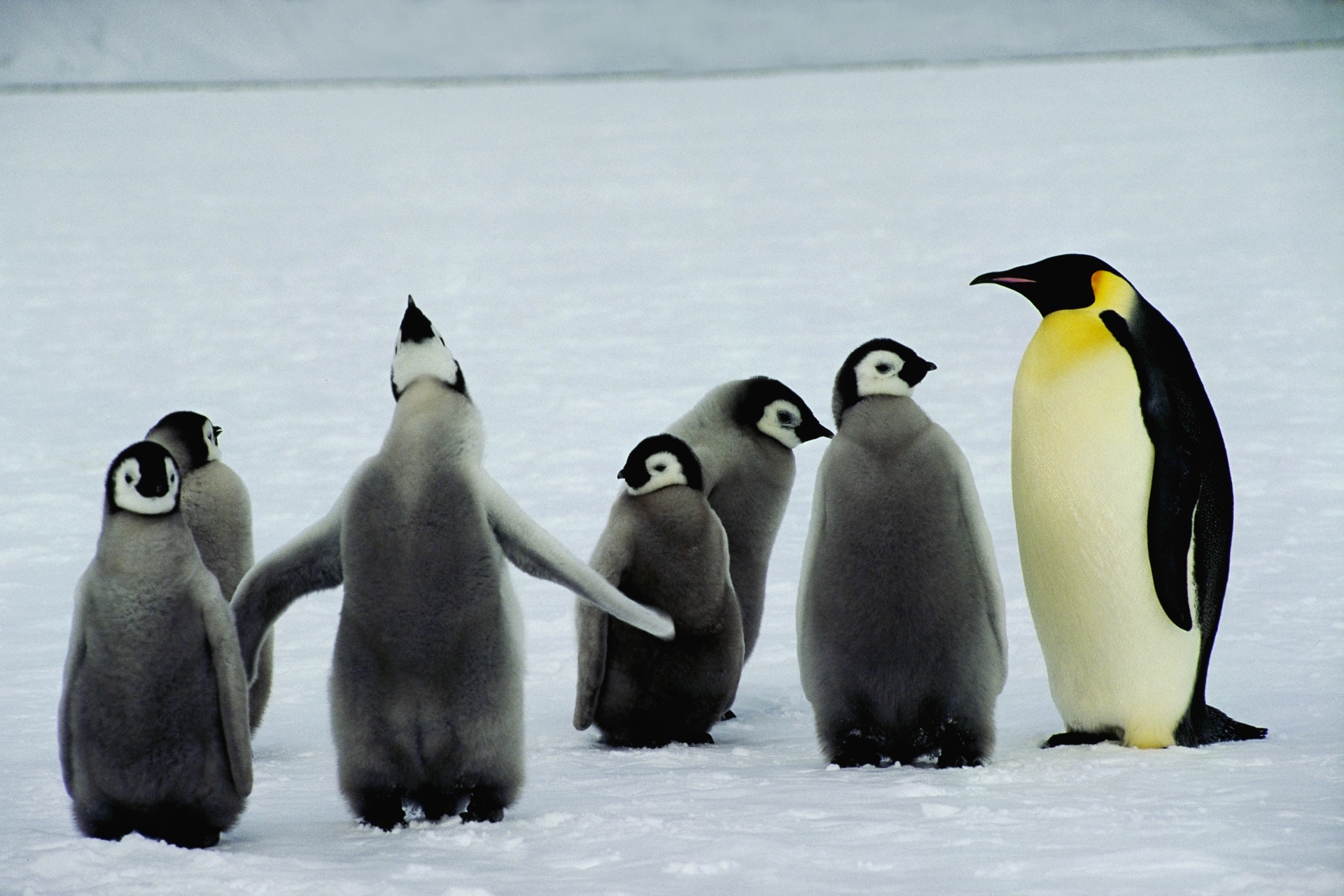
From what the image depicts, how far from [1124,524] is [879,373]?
0.60m

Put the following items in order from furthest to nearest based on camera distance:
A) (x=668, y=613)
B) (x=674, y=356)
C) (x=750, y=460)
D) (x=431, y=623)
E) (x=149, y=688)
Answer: (x=674, y=356) < (x=750, y=460) < (x=668, y=613) < (x=431, y=623) < (x=149, y=688)

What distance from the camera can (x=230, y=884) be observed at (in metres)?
2.04

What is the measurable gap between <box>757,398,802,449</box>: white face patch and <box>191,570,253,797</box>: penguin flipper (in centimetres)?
176

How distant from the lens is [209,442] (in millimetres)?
3449

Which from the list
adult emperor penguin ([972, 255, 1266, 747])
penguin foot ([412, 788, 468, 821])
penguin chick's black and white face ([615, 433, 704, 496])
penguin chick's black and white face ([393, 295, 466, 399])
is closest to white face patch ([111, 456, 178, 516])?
penguin chick's black and white face ([393, 295, 466, 399])

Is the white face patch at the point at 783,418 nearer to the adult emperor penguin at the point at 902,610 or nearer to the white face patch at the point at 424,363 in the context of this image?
the adult emperor penguin at the point at 902,610

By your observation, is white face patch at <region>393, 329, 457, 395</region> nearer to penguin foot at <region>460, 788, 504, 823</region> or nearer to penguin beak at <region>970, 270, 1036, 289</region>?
penguin foot at <region>460, 788, 504, 823</region>

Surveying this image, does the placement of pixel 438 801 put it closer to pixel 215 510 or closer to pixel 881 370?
pixel 215 510

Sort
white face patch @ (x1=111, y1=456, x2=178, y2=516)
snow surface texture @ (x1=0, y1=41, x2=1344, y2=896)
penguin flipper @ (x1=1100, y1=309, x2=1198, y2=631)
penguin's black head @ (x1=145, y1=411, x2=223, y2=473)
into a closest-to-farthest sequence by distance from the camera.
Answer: snow surface texture @ (x1=0, y1=41, x2=1344, y2=896), white face patch @ (x1=111, y1=456, x2=178, y2=516), penguin flipper @ (x1=1100, y1=309, x2=1198, y2=631), penguin's black head @ (x1=145, y1=411, x2=223, y2=473)

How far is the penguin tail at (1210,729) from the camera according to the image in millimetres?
3062

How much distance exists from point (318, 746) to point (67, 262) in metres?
7.82

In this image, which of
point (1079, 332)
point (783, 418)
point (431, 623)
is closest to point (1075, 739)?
point (1079, 332)

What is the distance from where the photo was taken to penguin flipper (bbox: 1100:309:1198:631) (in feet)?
10.4

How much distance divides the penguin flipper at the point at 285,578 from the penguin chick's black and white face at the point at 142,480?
0.26 metres
